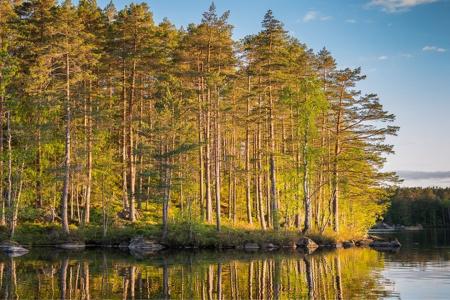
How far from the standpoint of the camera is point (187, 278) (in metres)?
21.3

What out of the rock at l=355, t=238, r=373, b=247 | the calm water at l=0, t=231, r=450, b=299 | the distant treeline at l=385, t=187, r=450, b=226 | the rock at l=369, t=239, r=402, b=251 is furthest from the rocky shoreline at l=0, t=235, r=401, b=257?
the distant treeline at l=385, t=187, r=450, b=226

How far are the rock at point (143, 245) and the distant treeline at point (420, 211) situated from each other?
14918 centimetres

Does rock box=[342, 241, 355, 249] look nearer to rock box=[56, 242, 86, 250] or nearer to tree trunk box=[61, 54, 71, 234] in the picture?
rock box=[56, 242, 86, 250]

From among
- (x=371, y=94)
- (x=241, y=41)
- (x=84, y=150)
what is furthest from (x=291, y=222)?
(x=84, y=150)

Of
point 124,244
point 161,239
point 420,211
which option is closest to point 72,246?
point 124,244

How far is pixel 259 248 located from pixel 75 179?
15.6 m

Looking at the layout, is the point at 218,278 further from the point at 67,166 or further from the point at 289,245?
the point at 67,166

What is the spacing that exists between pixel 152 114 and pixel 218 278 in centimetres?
2603

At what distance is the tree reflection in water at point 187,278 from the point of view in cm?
1734

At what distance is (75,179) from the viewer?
40.4m

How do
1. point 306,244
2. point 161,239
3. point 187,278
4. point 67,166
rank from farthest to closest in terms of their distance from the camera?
1. point 306,244
2. point 161,239
3. point 67,166
4. point 187,278

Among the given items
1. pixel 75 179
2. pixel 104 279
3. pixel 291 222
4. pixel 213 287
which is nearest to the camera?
pixel 213 287

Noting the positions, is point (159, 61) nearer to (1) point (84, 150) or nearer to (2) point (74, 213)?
(1) point (84, 150)

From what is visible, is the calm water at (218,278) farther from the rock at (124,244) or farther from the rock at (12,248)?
the rock at (124,244)
